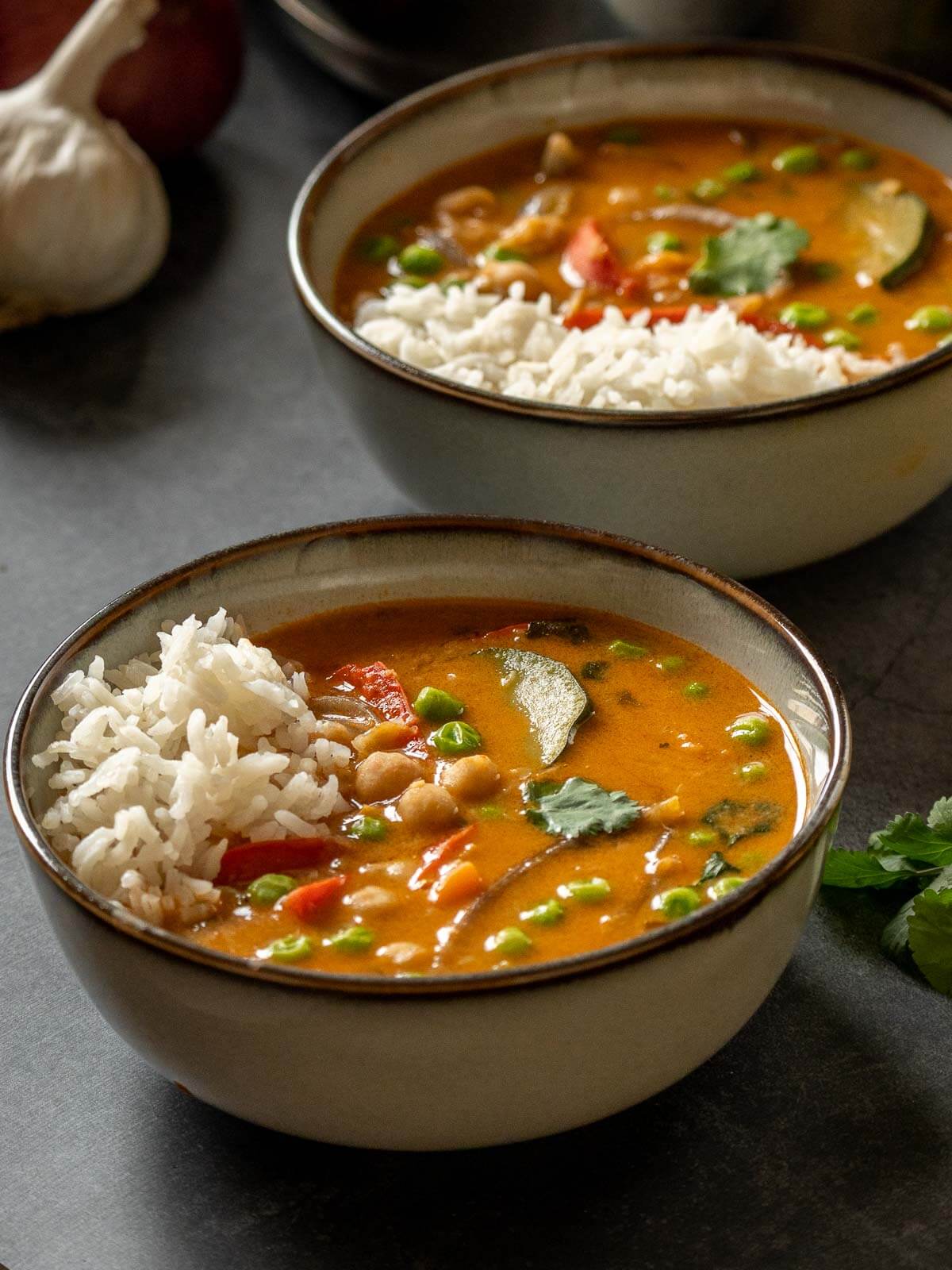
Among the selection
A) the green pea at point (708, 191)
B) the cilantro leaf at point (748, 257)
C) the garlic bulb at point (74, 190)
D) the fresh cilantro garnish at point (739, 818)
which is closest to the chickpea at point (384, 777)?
the fresh cilantro garnish at point (739, 818)

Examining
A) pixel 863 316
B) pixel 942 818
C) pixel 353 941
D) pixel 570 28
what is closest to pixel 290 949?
pixel 353 941

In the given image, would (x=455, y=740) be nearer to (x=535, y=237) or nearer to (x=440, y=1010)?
(x=440, y=1010)

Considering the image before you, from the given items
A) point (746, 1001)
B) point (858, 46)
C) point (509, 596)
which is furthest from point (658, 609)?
point (858, 46)

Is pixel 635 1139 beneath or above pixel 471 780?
beneath

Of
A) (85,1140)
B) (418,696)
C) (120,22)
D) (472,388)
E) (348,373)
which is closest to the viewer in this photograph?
(85,1140)

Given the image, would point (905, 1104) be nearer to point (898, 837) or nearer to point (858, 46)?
point (898, 837)

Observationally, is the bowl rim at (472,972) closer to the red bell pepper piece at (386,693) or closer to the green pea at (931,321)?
the red bell pepper piece at (386,693)
